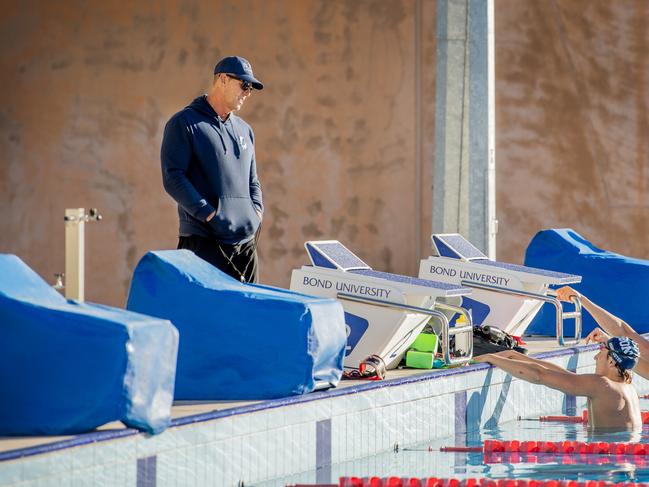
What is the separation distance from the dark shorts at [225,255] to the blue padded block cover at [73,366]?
76.2 inches

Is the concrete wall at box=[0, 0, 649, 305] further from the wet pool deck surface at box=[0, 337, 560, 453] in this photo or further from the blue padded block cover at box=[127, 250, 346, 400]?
the blue padded block cover at box=[127, 250, 346, 400]

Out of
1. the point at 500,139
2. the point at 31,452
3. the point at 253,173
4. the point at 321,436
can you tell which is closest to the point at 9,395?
the point at 31,452

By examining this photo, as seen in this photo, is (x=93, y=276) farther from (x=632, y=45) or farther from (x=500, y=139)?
(x=632, y=45)

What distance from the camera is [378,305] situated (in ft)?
22.1

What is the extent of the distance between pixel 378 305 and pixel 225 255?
90 cm

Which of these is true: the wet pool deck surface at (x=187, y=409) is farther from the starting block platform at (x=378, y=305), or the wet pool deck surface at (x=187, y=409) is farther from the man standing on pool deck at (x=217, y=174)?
the man standing on pool deck at (x=217, y=174)

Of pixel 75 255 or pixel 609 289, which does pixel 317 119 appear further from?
pixel 609 289

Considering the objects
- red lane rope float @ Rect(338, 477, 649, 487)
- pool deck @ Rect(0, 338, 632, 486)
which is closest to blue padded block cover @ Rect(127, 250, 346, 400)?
pool deck @ Rect(0, 338, 632, 486)

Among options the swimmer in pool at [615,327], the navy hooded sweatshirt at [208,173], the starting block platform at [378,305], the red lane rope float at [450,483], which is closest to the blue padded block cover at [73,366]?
the red lane rope float at [450,483]

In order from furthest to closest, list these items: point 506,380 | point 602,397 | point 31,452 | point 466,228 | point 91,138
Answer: point 91,138, point 466,228, point 506,380, point 602,397, point 31,452

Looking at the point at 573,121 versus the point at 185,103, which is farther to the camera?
the point at 185,103

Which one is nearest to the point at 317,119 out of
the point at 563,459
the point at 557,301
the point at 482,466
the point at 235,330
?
the point at 557,301

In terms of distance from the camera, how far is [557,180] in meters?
14.6

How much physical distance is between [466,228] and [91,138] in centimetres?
681
